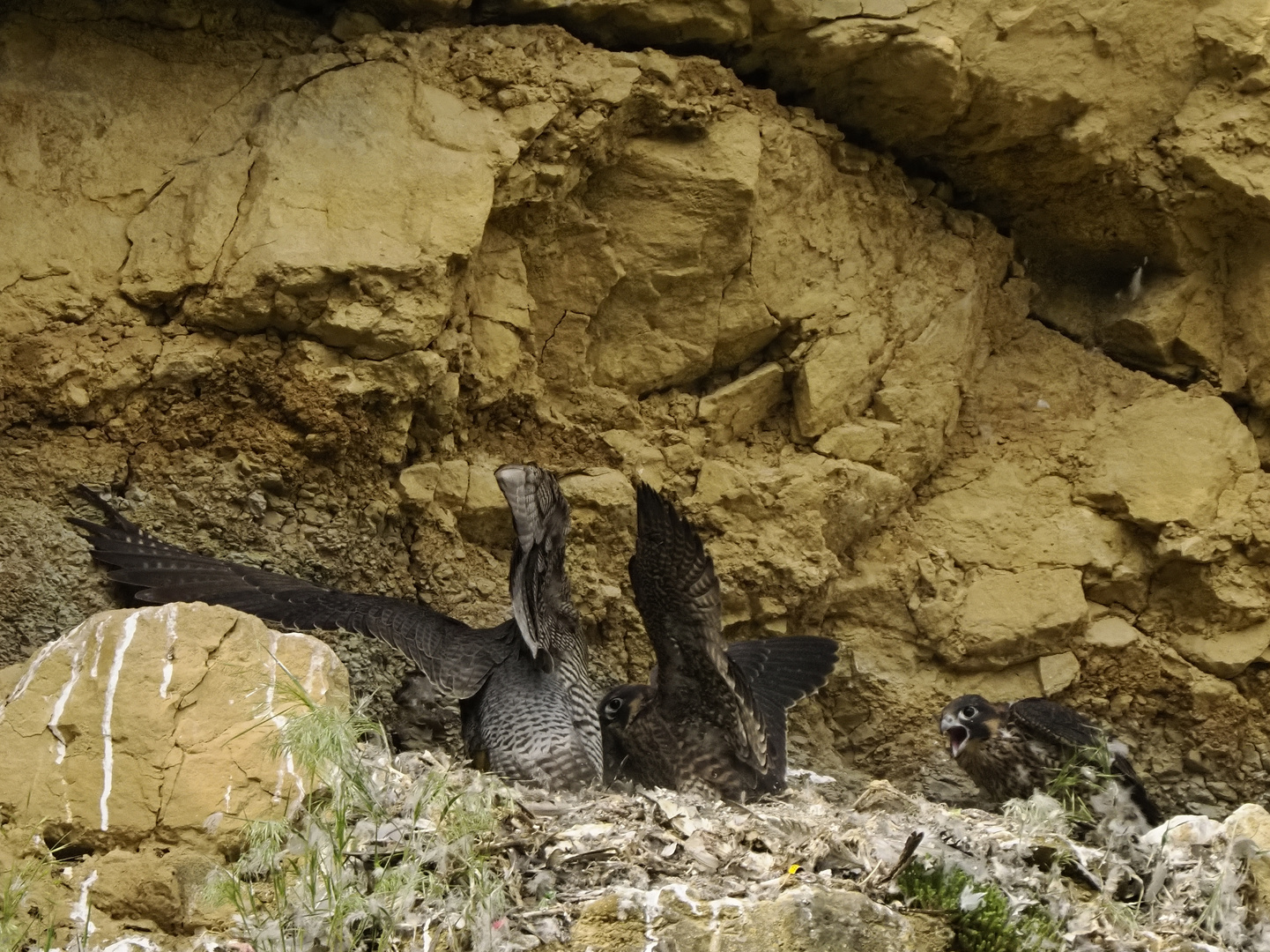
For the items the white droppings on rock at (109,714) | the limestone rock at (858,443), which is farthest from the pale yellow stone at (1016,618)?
the white droppings on rock at (109,714)

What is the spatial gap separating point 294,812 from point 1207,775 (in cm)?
386

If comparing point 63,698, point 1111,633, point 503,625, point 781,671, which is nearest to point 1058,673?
point 1111,633

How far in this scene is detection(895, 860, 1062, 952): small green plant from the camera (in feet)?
12.2

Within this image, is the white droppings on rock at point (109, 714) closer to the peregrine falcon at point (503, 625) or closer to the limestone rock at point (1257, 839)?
the peregrine falcon at point (503, 625)

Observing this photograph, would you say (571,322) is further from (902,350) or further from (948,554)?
(948,554)

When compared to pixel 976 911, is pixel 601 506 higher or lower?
higher

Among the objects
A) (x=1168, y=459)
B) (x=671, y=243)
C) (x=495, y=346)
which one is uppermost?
(x=671, y=243)

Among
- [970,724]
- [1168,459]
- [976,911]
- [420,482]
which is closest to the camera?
[976,911]

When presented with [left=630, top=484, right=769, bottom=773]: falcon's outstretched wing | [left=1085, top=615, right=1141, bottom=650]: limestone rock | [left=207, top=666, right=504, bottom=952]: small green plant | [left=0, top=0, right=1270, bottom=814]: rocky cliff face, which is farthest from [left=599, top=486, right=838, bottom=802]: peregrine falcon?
[left=207, top=666, right=504, bottom=952]: small green plant

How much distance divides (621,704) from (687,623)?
2.77 feet

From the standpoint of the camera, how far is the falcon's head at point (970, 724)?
5793 millimetres

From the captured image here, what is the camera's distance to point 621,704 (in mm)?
5848

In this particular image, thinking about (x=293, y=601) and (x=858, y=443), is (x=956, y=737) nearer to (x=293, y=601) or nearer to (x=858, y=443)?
(x=858, y=443)

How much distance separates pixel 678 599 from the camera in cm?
509
